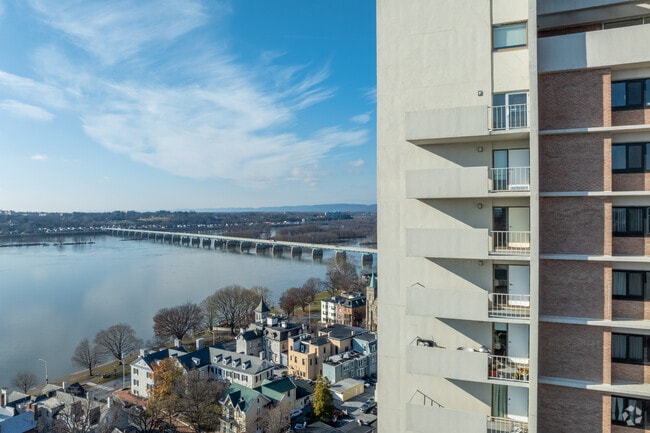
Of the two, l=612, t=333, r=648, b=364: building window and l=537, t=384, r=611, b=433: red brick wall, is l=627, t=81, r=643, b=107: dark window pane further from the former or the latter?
l=537, t=384, r=611, b=433: red brick wall

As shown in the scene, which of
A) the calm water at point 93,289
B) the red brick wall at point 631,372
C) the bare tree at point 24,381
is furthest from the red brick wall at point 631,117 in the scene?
the calm water at point 93,289

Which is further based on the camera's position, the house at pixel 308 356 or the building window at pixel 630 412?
the house at pixel 308 356

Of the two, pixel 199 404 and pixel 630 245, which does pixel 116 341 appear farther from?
pixel 630 245

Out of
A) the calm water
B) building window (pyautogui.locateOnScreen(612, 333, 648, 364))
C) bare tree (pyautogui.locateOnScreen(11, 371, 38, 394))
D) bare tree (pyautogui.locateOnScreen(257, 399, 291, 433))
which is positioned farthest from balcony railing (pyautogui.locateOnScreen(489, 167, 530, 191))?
the calm water

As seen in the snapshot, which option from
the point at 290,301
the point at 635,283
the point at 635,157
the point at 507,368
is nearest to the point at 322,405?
the point at 507,368

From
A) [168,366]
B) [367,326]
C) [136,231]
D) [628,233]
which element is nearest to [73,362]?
[168,366]

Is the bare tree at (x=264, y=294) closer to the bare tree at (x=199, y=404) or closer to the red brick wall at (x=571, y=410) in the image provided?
the bare tree at (x=199, y=404)
